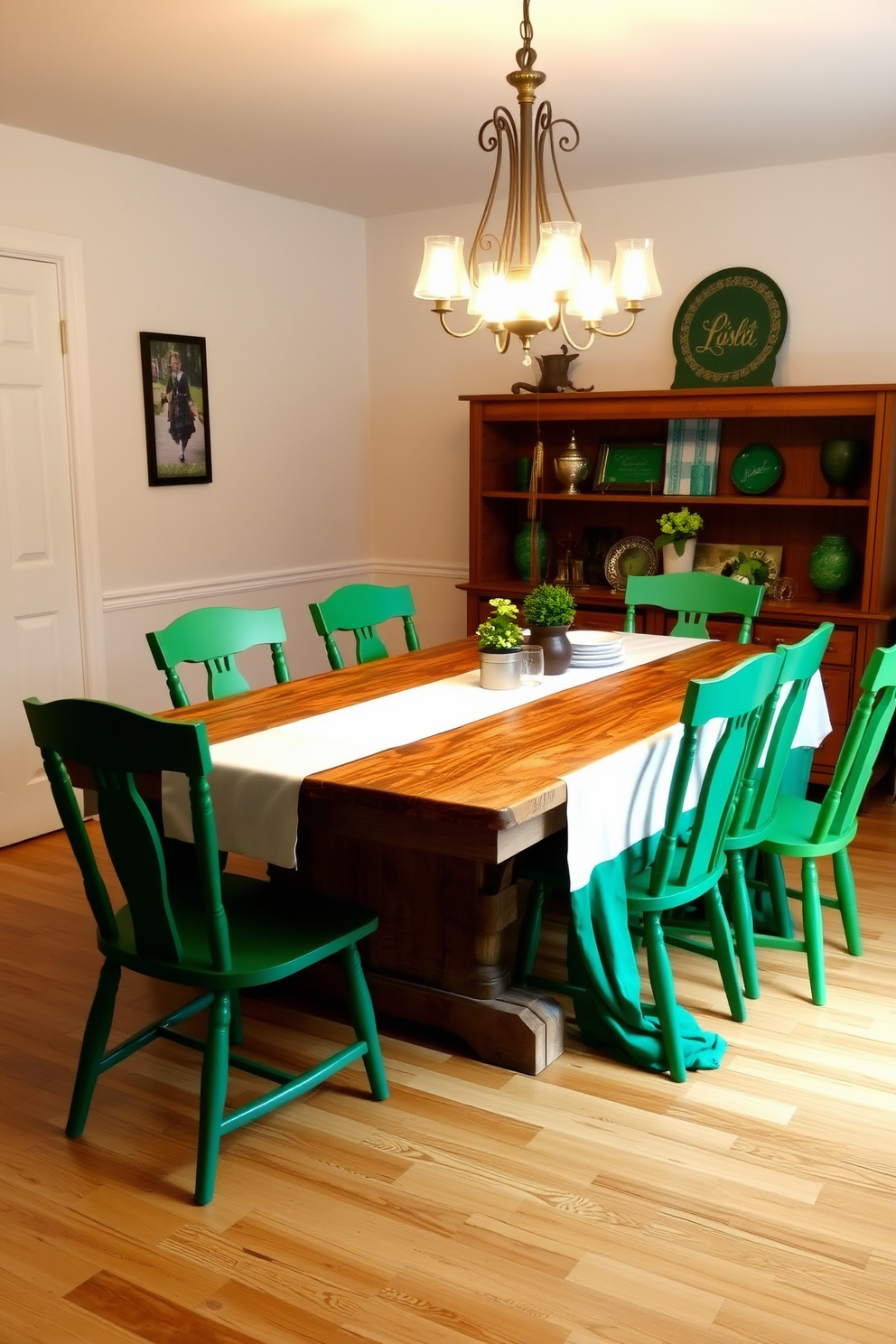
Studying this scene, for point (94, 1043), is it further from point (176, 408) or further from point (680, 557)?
point (680, 557)

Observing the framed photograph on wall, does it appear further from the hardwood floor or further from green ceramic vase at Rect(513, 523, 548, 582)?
the hardwood floor

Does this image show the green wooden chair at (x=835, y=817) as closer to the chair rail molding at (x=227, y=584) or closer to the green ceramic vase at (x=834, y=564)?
the green ceramic vase at (x=834, y=564)

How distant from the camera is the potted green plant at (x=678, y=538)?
479 centimetres

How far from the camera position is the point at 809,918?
288cm

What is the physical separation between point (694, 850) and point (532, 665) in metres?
0.83

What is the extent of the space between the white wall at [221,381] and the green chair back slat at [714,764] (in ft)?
9.10

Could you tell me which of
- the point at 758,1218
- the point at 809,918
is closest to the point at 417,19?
the point at 809,918

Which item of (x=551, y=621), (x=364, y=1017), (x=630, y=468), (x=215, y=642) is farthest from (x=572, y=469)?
(x=364, y=1017)

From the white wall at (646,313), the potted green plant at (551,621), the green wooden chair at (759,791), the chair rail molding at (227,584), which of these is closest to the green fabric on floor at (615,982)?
the green wooden chair at (759,791)

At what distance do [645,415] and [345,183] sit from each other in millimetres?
1619

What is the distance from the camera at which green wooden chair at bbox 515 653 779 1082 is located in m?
2.34

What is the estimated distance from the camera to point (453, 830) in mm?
2154

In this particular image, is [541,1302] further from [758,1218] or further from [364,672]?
[364,672]

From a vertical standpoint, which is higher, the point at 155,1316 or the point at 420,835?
the point at 420,835
